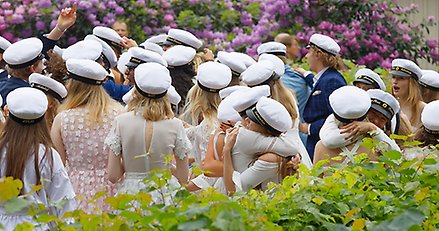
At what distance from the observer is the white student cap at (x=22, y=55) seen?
809 centimetres

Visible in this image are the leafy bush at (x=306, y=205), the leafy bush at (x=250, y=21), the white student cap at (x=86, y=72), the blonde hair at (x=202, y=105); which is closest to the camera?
the leafy bush at (x=306, y=205)

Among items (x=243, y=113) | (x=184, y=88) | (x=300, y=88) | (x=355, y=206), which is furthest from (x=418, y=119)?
(x=355, y=206)

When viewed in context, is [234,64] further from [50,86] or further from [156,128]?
[156,128]

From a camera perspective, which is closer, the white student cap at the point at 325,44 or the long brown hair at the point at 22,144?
the long brown hair at the point at 22,144

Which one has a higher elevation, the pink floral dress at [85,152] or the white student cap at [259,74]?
the white student cap at [259,74]

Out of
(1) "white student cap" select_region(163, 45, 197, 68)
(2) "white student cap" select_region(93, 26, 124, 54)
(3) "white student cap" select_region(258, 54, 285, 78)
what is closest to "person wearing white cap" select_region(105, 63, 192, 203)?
(3) "white student cap" select_region(258, 54, 285, 78)

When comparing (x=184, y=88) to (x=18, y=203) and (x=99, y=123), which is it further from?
(x=18, y=203)

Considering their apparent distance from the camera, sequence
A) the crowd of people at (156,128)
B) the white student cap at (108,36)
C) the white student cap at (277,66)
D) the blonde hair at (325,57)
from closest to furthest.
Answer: the crowd of people at (156,128) → the white student cap at (277,66) → the blonde hair at (325,57) → the white student cap at (108,36)

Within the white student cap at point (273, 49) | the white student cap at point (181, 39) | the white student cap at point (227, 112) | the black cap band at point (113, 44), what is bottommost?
the black cap band at point (113, 44)

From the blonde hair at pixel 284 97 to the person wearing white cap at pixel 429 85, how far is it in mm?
1682

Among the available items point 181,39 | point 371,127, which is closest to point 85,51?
point 181,39

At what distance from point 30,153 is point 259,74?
8.70 ft

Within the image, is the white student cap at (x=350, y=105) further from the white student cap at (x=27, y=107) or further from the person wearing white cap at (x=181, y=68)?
the person wearing white cap at (x=181, y=68)

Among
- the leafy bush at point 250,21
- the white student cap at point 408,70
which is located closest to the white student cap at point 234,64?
the white student cap at point 408,70
